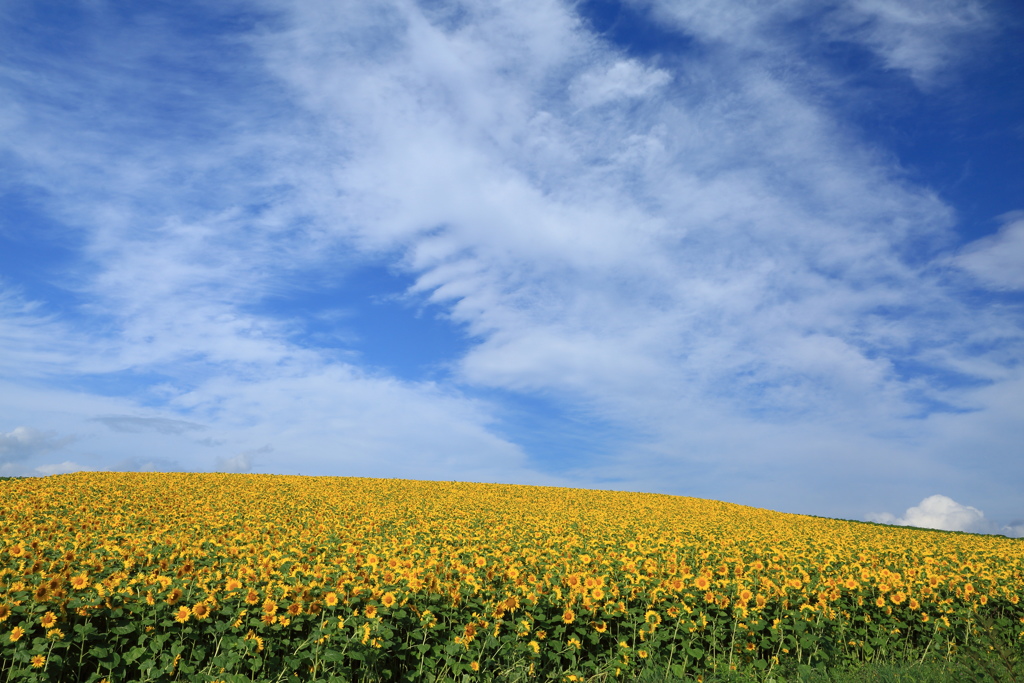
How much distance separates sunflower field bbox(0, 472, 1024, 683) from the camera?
727 cm

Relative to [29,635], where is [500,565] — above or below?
above

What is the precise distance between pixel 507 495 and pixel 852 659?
23.2 meters

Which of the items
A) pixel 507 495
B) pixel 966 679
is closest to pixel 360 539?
pixel 966 679

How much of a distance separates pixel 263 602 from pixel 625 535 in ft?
43.2

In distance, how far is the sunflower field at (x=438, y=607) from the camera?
7.27 m

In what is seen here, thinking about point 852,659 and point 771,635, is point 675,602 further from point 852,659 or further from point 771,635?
point 852,659

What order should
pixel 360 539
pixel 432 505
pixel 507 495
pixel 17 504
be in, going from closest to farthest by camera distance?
pixel 360 539 → pixel 17 504 → pixel 432 505 → pixel 507 495

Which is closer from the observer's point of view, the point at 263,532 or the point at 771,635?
the point at 771,635

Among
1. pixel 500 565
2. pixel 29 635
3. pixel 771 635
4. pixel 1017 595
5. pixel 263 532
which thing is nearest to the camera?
pixel 29 635

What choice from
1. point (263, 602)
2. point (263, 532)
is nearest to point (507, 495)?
point (263, 532)

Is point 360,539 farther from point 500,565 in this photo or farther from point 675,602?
point 675,602

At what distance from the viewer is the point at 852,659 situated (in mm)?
10008

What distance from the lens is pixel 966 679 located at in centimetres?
792

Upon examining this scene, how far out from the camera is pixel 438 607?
837 cm
